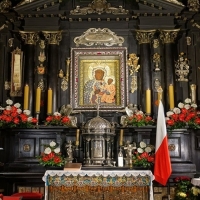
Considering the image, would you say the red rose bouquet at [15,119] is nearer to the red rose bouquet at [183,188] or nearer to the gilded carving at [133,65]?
the gilded carving at [133,65]

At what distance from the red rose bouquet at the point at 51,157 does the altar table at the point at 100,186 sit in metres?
1.41

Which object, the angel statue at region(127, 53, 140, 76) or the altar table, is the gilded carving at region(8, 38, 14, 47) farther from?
the altar table

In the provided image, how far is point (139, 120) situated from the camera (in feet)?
31.0

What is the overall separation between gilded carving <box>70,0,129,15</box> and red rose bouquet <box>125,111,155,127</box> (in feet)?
9.57

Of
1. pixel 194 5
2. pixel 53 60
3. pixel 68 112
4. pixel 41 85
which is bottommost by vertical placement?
pixel 68 112

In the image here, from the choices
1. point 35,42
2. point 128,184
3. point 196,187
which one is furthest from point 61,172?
point 35,42

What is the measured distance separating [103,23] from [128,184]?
4919 mm

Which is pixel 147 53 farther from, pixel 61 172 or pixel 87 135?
pixel 61 172

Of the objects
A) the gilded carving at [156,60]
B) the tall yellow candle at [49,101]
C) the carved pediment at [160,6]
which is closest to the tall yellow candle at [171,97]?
the gilded carving at [156,60]

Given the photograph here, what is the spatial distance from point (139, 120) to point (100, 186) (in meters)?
2.45

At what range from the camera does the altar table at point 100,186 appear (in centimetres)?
745

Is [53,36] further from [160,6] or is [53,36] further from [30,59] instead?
[160,6]

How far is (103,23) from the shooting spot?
35.2ft

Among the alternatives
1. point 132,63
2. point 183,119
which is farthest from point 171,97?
point 132,63
